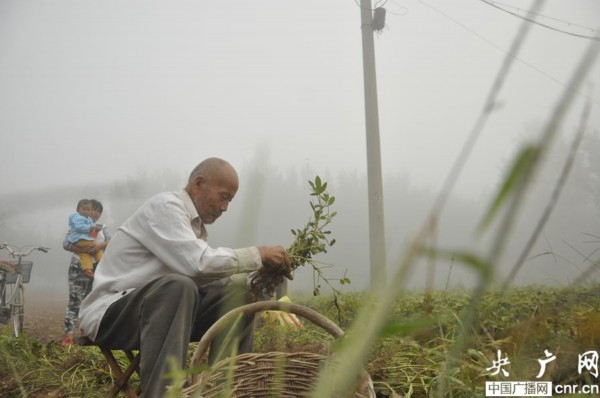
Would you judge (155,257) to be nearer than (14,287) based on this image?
Yes

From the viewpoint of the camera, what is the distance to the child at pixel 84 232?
178 inches

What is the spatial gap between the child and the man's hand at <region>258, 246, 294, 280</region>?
9.81 feet

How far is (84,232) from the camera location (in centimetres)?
464

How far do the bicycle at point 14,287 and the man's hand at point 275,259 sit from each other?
442 cm

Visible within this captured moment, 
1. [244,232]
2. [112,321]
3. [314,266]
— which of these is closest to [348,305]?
[314,266]

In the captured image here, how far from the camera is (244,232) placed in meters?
0.34

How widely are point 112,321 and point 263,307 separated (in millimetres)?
827

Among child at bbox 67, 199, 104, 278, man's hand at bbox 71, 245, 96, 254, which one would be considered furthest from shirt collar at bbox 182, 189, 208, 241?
man's hand at bbox 71, 245, 96, 254

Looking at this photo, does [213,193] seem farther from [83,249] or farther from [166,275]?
[83,249]

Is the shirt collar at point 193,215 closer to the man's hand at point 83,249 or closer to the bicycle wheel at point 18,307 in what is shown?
the man's hand at point 83,249

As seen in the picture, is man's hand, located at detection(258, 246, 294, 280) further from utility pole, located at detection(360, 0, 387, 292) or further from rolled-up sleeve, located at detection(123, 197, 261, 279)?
utility pole, located at detection(360, 0, 387, 292)

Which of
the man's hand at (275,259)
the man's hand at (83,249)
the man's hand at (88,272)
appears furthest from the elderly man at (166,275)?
the man's hand at (88,272)

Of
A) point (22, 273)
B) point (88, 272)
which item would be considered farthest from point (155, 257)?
point (22, 273)

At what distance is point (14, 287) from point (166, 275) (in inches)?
198
